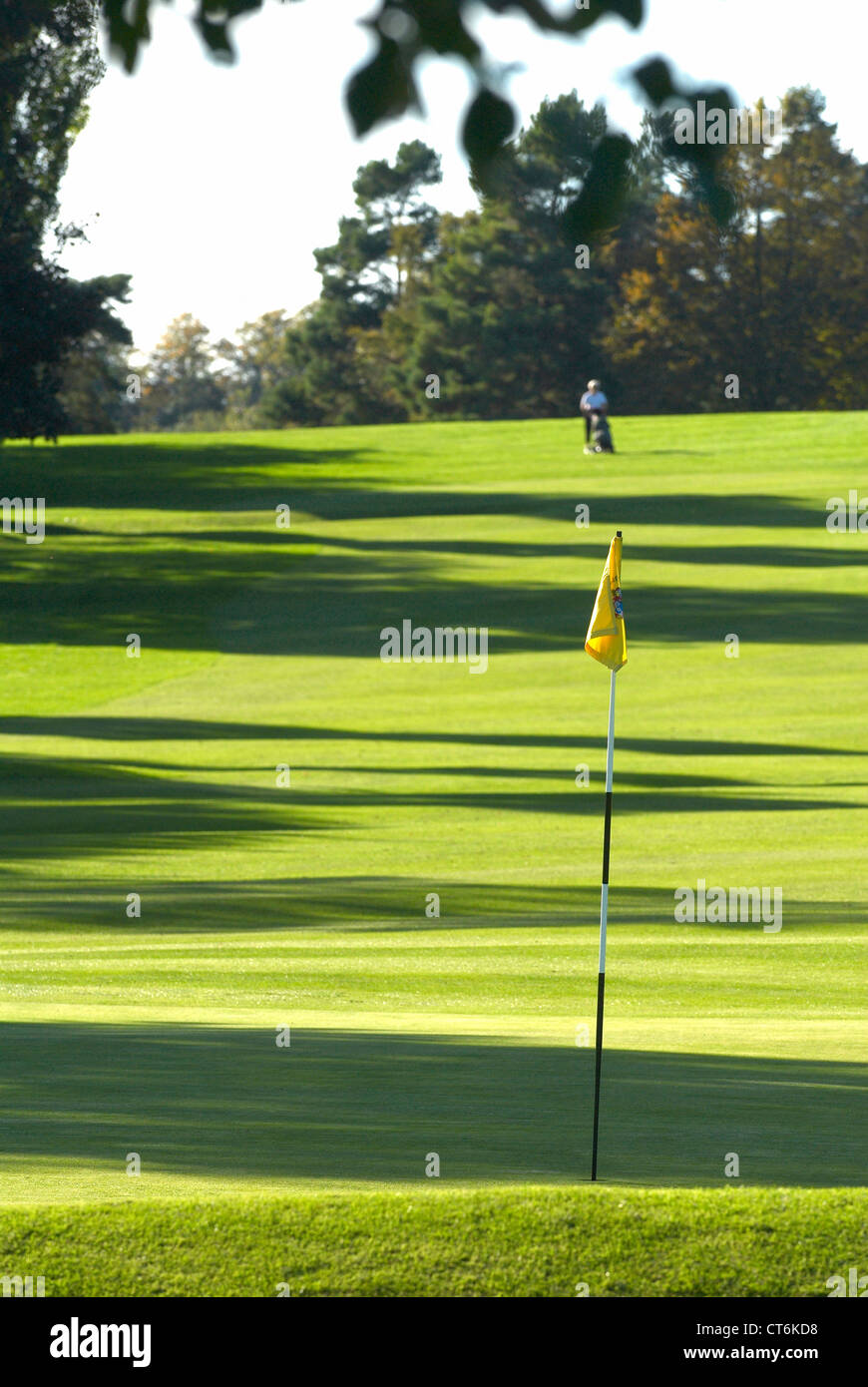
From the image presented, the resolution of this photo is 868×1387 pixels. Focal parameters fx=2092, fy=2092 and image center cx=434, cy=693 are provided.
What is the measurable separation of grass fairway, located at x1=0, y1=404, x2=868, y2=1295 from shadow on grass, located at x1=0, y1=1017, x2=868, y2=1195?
0.11 feet

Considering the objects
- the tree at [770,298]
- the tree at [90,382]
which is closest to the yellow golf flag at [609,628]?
the tree at [90,382]

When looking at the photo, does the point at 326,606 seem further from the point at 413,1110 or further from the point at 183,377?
the point at 183,377

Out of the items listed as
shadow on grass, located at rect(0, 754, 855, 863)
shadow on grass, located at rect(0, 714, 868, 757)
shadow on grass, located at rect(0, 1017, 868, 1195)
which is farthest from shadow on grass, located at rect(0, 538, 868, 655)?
shadow on grass, located at rect(0, 1017, 868, 1195)

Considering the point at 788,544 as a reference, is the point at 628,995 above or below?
below

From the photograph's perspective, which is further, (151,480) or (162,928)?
(151,480)

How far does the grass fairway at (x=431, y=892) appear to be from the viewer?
7195 mm

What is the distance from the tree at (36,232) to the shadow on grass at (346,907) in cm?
1707

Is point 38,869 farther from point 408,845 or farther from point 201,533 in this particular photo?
point 201,533

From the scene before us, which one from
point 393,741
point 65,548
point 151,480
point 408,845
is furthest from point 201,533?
point 408,845

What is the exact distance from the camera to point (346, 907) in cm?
1864

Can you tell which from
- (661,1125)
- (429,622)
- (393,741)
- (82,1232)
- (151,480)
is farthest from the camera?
(151,480)

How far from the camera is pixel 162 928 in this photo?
17.6 metres

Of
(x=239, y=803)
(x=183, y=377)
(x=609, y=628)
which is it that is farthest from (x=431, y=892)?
(x=183, y=377)

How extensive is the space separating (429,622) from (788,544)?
9536 mm
